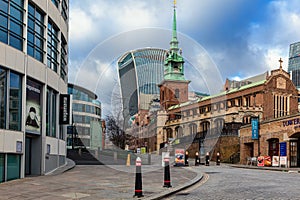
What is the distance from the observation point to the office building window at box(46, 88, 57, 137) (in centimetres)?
2392

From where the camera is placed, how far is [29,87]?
20.7 m

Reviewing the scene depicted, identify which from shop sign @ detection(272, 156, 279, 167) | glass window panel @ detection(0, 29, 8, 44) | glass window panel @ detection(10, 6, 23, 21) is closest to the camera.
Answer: glass window panel @ detection(0, 29, 8, 44)

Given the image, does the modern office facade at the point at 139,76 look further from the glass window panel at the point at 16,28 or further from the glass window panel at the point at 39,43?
the glass window panel at the point at 39,43

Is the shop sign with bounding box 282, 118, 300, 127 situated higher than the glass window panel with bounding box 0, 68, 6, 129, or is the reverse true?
the glass window panel with bounding box 0, 68, 6, 129

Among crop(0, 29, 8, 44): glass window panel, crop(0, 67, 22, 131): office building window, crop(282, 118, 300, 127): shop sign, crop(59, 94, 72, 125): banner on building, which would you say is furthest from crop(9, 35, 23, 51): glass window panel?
crop(282, 118, 300, 127): shop sign

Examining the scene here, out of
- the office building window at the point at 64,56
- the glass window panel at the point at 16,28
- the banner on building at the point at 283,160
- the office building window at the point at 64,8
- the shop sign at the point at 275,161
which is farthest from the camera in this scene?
the shop sign at the point at 275,161

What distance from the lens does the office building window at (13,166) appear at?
60.6 ft

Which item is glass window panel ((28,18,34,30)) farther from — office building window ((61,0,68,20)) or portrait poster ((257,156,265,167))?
portrait poster ((257,156,265,167))

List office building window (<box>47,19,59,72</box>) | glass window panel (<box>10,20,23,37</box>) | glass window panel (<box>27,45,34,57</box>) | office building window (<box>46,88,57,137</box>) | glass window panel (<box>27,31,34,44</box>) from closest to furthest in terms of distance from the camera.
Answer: glass window panel (<box>10,20,23,37</box>)
glass window panel (<box>27,45,34,57</box>)
glass window panel (<box>27,31,34,44</box>)
office building window (<box>46,88,57,137</box>)
office building window (<box>47,19,59,72</box>)

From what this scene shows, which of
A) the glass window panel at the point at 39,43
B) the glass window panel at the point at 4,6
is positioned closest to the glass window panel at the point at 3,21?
the glass window panel at the point at 4,6

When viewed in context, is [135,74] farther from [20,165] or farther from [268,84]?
[268,84]

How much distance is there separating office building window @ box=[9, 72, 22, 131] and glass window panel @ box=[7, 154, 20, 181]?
1.28 m

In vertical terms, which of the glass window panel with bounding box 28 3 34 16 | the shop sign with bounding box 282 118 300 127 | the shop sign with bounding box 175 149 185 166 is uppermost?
the glass window panel with bounding box 28 3 34 16

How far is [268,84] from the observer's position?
259ft
